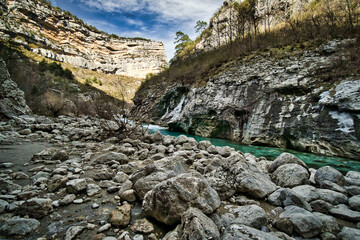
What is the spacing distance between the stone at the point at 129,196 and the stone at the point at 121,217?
0.80 feet

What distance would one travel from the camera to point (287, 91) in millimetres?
7879

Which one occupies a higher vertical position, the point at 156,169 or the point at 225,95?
the point at 225,95

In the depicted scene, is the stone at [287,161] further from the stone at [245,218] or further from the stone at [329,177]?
the stone at [245,218]

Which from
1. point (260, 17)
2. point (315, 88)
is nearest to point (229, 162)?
point (315, 88)

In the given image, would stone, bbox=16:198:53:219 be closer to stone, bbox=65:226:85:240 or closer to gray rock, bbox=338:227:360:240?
stone, bbox=65:226:85:240

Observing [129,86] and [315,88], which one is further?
[129,86]

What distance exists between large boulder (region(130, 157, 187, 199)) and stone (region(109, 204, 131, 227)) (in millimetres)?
Answer: 292

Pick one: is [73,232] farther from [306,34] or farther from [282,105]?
[306,34]

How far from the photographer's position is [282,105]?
7758mm

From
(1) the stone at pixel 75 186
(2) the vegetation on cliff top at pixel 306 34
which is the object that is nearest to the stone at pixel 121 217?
(1) the stone at pixel 75 186

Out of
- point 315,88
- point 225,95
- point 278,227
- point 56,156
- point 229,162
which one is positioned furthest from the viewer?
point 225,95

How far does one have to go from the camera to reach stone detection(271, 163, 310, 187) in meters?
2.64

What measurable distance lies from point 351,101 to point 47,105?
1670cm

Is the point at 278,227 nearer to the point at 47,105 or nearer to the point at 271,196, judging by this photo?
the point at 271,196
